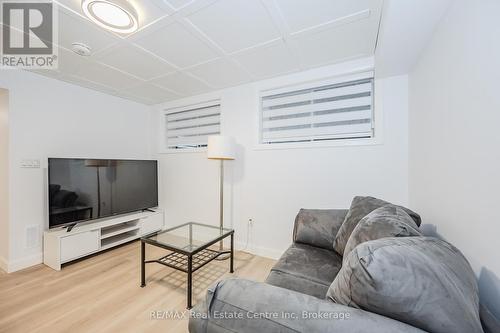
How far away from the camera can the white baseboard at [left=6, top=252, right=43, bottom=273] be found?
2.15m

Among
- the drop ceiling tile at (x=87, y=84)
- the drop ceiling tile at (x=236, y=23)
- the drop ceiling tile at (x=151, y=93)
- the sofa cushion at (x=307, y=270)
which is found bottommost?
the sofa cushion at (x=307, y=270)

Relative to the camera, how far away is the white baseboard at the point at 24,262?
2.15 meters

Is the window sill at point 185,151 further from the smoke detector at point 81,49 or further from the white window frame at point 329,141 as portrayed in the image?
the smoke detector at point 81,49

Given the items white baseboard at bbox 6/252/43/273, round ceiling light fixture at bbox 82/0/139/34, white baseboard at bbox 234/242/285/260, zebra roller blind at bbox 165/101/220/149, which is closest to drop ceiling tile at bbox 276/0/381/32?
round ceiling light fixture at bbox 82/0/139/34

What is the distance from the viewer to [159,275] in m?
2.12

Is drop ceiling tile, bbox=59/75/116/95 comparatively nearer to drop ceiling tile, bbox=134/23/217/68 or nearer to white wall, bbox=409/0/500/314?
drop ceiling tile, bbox=134/23/217/68

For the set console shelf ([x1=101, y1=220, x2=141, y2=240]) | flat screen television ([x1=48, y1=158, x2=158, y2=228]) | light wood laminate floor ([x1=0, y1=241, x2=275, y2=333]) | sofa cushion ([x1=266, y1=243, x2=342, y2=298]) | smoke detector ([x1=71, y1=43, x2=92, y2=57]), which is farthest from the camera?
console shelf ([x1=101, y1=220, x2=141, y2=240])

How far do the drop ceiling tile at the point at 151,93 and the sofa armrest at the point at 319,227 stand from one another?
8.56ft

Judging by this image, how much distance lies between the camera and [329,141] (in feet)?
7.41

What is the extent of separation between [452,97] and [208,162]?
2.64 m

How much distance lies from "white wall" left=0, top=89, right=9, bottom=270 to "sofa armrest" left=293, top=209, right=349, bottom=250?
3.16m

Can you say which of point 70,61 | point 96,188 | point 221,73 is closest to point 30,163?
point 96,188

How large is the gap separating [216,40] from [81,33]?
1.13m

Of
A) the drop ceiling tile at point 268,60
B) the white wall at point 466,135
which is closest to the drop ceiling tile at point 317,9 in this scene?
the drop ceiling tile at point 268,60
